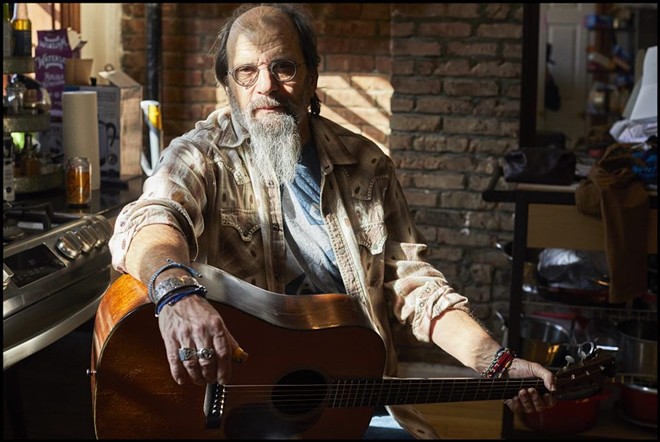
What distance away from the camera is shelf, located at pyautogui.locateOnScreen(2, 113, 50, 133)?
2.93 metres

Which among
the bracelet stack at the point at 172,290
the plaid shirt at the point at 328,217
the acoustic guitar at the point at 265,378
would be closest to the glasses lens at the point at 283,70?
the plaid shirt at the point at 328,217

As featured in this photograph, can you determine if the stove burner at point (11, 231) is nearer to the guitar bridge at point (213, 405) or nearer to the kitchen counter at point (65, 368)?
the kitchen counter at point (65, 368)

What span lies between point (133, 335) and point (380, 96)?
106 inches

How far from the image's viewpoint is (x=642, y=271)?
324 cm

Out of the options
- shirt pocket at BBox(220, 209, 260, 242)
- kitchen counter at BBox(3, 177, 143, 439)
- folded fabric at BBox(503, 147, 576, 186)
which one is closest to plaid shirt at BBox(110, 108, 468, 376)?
shirt pocket at BBox(220, 209, 260, 242)

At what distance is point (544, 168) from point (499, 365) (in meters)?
1.57

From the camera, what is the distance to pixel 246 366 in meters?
1.70

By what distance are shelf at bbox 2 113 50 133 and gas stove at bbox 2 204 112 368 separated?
0.96 ft

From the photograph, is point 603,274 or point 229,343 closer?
point 229,343

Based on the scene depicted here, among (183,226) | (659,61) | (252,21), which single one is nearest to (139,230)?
(183,226)

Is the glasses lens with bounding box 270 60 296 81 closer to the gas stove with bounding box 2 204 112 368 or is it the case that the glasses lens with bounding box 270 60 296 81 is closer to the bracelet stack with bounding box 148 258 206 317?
the bracelet stack with bounding box 148 258 206 317

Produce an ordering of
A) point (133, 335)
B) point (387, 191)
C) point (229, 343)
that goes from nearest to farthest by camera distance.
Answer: point (229, 343), point (133, 335), point (387, 191)

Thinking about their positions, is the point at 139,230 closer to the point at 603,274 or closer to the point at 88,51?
the point at 603,274

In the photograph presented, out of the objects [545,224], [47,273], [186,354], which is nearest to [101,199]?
[47,273]
